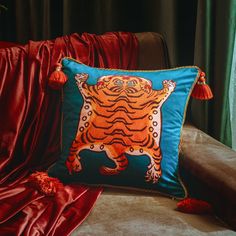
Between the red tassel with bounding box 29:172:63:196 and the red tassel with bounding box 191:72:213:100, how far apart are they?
1.63ft

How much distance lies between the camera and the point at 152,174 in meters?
1.33

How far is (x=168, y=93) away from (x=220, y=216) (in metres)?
0.38

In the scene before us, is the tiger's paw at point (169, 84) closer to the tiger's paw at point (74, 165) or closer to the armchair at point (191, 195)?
the armchair at point (191, 195)

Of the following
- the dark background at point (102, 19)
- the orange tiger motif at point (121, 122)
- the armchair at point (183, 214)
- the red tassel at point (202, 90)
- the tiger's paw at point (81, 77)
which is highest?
the dark background at point (102, 19)

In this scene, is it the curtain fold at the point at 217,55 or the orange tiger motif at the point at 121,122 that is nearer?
the orange tiger motif at the point at 121,122

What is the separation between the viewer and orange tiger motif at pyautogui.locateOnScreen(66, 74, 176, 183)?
134 centimetres

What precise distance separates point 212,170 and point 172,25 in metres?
0.73

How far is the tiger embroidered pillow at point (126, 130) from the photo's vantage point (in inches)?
52.7

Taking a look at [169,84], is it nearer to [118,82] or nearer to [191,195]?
[118,82]

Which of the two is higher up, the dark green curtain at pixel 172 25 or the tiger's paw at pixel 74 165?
the dark green curtain at pixel 172 25

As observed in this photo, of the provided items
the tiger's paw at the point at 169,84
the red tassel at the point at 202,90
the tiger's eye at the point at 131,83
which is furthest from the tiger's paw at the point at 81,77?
the red tassel at the point at 202,90

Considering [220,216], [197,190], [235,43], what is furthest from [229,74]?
[220,216]

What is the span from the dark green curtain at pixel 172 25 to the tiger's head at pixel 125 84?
0.34 meters

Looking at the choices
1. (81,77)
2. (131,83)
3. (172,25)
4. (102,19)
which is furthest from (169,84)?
(102,19)
